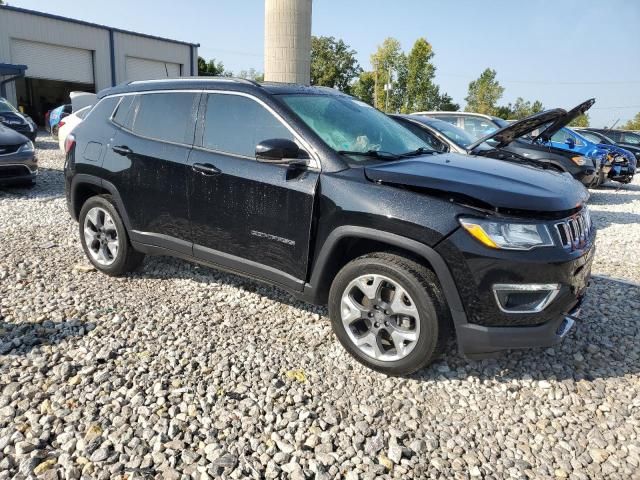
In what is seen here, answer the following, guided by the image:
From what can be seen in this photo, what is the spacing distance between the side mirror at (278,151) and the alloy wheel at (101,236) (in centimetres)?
200

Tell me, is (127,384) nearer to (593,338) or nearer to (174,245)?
(174,245)

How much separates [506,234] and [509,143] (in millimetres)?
3211

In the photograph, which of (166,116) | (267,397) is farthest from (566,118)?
(267,397)

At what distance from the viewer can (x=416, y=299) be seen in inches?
111

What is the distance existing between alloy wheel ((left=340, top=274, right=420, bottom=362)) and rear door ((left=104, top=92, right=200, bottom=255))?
149 cm

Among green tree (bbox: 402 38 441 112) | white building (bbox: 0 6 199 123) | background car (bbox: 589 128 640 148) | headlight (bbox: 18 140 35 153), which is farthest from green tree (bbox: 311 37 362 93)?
headlight (bbox: 18 140 35 153)

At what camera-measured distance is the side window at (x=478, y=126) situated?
1008 cm

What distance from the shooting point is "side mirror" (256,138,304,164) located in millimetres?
3078

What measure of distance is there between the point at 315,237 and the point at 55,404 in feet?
5.82

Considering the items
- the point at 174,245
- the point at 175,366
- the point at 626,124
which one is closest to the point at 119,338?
the point at 175,366

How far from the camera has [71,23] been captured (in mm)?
27859

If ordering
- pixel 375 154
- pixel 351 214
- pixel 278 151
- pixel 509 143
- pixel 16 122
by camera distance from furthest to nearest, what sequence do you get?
pixel 16 122, pixel 509 143, pixel 375 154, pixel 278 151, pixel 351 214

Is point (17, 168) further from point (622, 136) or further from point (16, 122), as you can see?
point (622, 136)

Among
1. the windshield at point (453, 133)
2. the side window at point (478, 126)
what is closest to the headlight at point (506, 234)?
the windshield at point (453, 133)
